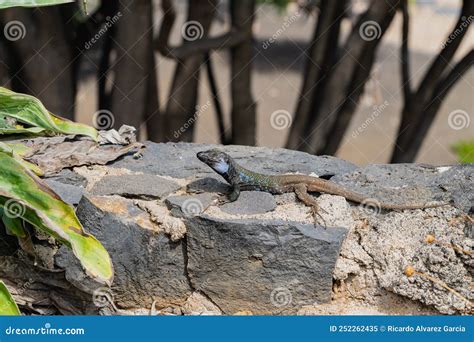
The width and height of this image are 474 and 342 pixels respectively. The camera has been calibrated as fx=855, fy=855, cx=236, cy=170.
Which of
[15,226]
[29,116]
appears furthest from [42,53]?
[15,226]

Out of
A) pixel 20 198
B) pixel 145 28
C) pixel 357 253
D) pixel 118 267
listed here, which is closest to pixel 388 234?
pixel 357 253

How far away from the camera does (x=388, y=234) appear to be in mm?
4703

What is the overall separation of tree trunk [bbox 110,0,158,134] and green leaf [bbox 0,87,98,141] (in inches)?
111

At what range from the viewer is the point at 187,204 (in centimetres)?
470

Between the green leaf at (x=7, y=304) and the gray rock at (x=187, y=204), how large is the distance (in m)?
0.98

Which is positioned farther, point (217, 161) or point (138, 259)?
point (217, 161)

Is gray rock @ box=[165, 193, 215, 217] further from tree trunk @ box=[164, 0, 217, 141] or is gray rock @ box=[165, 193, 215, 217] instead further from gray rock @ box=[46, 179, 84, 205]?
tree trunk @ box=[164, 0, 217, 141]

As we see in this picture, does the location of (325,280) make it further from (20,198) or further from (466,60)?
(466,60)

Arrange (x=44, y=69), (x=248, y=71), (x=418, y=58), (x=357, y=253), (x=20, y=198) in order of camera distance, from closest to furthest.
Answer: (x=20, y=198) → (x=357, y=253) → (x=44, y=69) → (x=248, y=71) → (x=418, y=58)

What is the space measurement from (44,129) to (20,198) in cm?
86

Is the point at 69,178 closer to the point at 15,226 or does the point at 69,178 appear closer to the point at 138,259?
the point at 15,226

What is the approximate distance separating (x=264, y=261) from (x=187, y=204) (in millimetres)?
538

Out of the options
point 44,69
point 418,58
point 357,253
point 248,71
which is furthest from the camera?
point 418,58

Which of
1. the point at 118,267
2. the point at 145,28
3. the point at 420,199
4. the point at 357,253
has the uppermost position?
the point at 145,28
